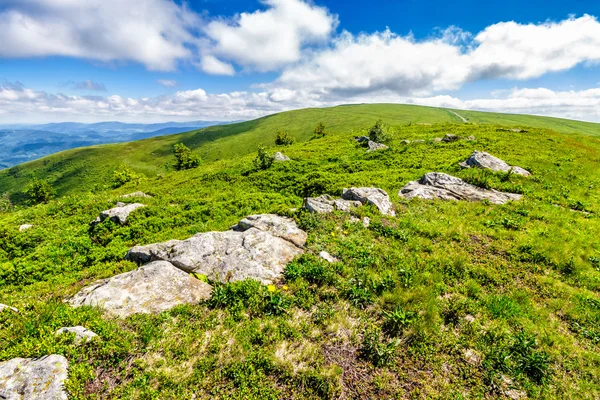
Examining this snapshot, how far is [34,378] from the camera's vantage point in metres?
5.11

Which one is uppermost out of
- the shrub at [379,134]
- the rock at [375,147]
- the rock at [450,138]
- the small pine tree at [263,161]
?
the shrub at [379,134]

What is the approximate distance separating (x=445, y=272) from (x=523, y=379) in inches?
164

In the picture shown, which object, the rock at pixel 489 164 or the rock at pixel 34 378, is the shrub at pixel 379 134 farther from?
the rock at pixel 34 378

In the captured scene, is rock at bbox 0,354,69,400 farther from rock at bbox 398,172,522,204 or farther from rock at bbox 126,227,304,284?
rock at bbox 398,172,522,204

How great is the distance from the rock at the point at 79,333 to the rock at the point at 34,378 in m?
0.61

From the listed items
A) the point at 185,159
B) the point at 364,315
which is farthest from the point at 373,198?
the point at 185,159

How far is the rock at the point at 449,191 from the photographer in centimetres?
1775

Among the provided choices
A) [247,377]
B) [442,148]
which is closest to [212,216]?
[247,377]

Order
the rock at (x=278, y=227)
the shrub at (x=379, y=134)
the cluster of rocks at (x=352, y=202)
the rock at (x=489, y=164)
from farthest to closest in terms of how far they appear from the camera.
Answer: the shrub at (x=379, y=134), the rock at (x=489, y=164), the cluster of rocks at (x=352, y=202), the rock at (x=278, y=227)

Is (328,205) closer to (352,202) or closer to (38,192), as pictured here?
(352,202)

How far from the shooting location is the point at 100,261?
13.1 metres

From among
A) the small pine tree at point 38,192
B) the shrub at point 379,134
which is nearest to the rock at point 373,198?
the shrub at point 379,134

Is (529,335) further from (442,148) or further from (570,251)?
(442,148)

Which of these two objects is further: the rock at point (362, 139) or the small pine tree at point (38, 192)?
the small pine tree at point (38, 192)
